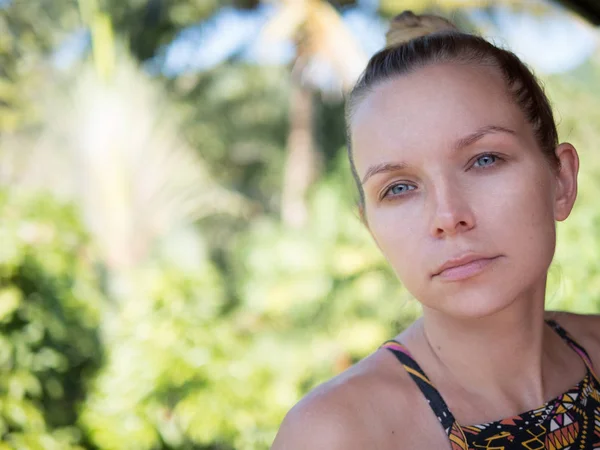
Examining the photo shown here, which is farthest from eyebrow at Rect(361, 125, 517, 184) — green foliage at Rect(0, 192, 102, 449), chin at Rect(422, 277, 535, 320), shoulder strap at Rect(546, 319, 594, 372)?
green foliage at Rect(0, 192, 102, 449)

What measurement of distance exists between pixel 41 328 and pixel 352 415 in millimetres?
2713

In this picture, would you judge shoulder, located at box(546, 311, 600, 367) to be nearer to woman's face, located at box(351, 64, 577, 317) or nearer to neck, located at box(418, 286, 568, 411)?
neck, located at box(418, 286, 568, 411)

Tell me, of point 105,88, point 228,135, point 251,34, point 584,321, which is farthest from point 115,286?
point 228,135

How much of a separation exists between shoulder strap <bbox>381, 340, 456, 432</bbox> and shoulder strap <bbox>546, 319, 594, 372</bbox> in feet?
1.40

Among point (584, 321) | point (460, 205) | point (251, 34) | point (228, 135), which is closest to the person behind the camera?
point (460, 205)

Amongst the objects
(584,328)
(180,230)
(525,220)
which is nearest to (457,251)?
(525,220)

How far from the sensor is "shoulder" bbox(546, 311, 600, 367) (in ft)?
4.98

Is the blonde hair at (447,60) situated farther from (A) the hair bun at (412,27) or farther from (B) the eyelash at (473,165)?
(B) the eyelash at (473,165)

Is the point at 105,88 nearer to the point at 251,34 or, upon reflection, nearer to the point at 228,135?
the point at 251,34

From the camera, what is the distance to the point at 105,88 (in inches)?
235

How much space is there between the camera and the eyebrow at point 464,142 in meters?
→ 1.14

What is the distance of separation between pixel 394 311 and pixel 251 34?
18.5 feet

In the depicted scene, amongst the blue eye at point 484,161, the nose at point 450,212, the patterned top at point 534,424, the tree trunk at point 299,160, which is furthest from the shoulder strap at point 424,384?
the tree trunk at point 299,160

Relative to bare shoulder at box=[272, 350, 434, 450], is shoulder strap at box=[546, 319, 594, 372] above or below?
above
